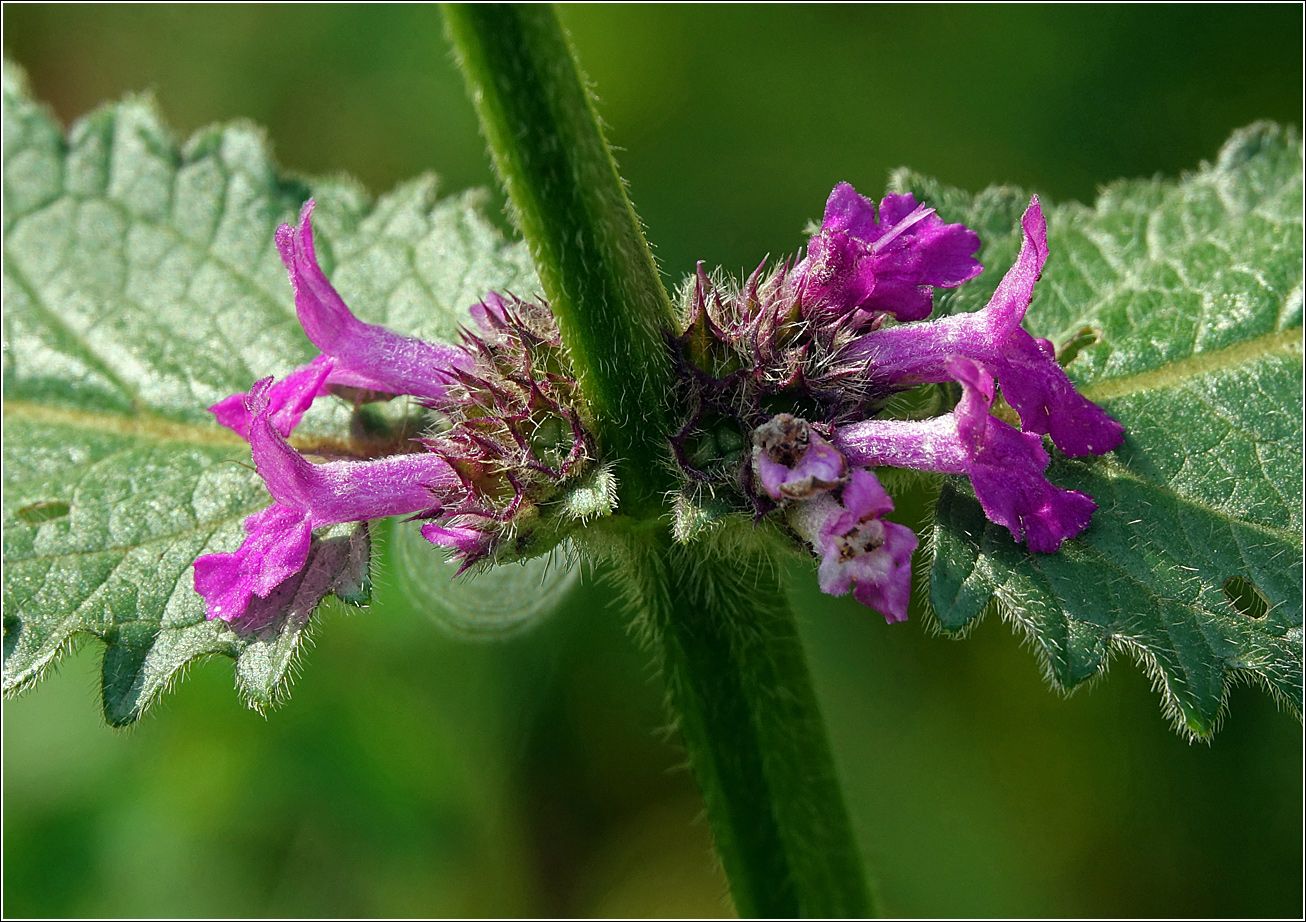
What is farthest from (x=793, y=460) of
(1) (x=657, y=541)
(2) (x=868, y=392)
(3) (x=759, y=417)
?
(1) (x=657, y=541)

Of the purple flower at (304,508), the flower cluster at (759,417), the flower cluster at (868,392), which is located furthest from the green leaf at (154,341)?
the flower cluster at (868,392)

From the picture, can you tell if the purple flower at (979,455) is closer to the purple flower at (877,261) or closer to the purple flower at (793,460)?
the purple flower at (793,460)

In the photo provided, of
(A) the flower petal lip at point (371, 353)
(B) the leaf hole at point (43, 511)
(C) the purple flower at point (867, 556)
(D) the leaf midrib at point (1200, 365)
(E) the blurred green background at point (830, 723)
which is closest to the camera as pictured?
(C) the purple flower at point (867, 556)

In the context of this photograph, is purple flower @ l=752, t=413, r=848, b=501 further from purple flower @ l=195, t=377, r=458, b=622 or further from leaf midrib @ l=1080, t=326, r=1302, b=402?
leaf midrib @ l=1080, t=326, r=1302, b=402

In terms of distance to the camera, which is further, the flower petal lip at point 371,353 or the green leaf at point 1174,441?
the flower petal lip at point 371,353

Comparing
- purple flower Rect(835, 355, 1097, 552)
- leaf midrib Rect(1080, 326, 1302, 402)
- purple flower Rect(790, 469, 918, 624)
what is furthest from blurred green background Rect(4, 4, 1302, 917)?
purple flower Rect(790, 469, 918, 624)

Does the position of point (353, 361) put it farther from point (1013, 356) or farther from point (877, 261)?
point (1013, 356)

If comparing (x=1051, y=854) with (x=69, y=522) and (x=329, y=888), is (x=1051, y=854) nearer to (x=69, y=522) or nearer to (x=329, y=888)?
(x=329, y=888)

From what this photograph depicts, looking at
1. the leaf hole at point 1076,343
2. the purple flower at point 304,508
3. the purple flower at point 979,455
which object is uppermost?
the leaf hole at point 1076,343
